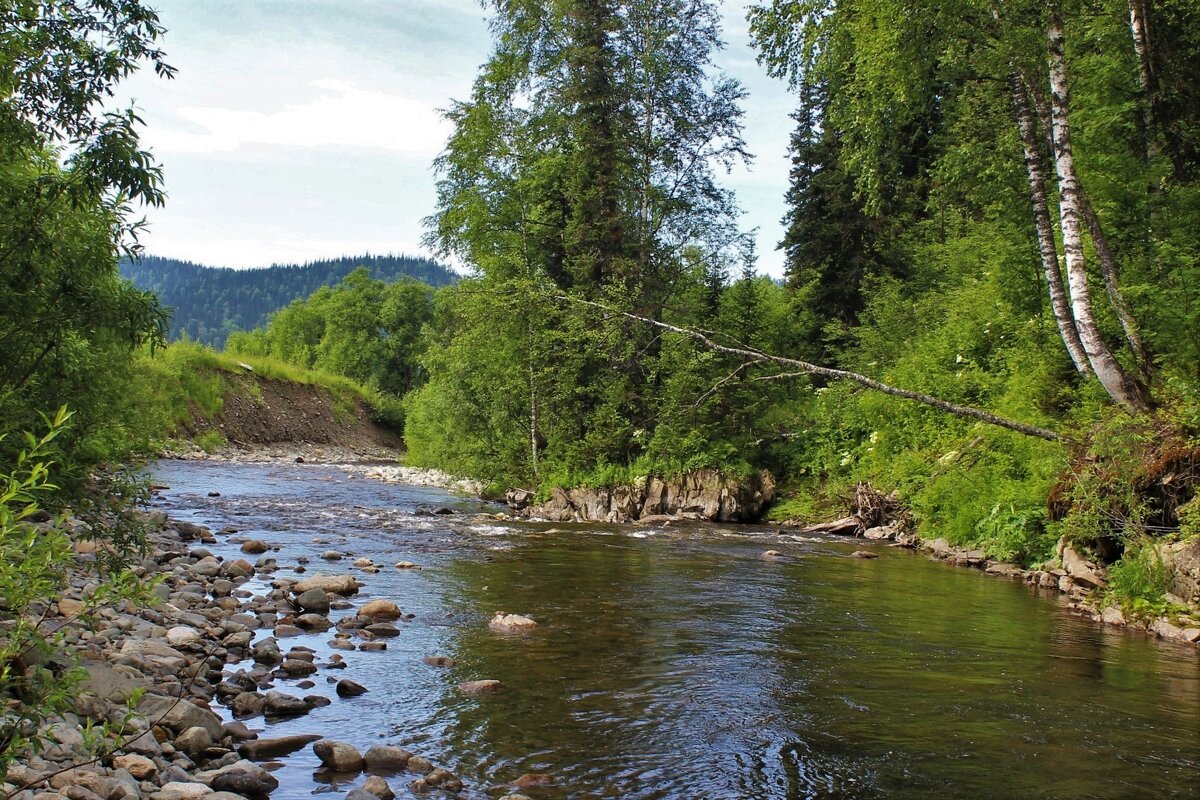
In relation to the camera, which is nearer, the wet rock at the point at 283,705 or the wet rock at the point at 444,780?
the wet rock at the point at 444,780

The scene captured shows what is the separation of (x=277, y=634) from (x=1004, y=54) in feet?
37.7

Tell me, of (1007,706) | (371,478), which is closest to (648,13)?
(371,478)

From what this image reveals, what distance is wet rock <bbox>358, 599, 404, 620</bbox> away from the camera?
9539mm

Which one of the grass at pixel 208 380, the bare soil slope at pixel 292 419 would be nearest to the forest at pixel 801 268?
the grass at pixel 208 380

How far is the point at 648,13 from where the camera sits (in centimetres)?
2456

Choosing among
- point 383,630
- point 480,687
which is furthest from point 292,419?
point 480,687

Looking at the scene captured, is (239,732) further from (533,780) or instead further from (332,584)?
(332,584)

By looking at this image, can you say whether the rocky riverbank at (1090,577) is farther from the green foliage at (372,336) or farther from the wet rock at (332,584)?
the green foliage at (372,336)

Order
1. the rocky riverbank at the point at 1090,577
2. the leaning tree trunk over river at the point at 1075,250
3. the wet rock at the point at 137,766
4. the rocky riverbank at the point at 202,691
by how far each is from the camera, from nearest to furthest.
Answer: the rocky riverbank at the point at 202,691
the wet rock at the point at 137,766
the rocky riverbank at the point at 1090,577
the leaning tree trunk over river at the point at 1075,250

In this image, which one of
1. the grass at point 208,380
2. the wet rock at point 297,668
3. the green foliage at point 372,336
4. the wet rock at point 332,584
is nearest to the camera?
the wet rock at point 297,668

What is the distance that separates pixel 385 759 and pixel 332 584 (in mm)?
5518

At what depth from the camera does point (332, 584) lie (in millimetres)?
10672

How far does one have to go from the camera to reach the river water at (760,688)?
5.55 metres

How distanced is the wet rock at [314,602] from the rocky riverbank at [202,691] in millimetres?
13
